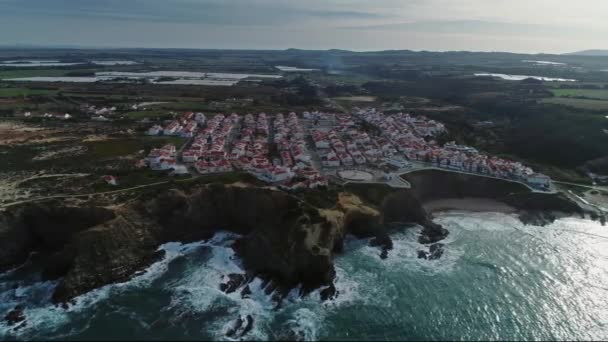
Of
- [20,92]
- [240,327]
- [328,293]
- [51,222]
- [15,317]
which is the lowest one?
[240,327]

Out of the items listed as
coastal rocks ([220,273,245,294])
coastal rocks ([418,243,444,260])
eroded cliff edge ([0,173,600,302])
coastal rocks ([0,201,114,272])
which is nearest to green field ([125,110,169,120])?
coastal rocks ([0,201,114,272])

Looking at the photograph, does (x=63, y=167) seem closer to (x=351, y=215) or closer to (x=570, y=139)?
(x=351, y=215)

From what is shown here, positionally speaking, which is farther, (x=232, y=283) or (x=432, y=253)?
(x=432, y=253)

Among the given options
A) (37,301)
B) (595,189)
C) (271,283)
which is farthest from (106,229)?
(595,189)

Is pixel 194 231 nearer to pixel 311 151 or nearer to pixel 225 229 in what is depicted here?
pixel 225 229

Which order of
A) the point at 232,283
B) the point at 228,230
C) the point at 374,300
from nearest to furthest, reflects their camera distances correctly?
the point at 374,300 < the point at 232,283 < the point at 228,230

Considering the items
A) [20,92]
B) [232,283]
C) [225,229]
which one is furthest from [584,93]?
[20,92]
